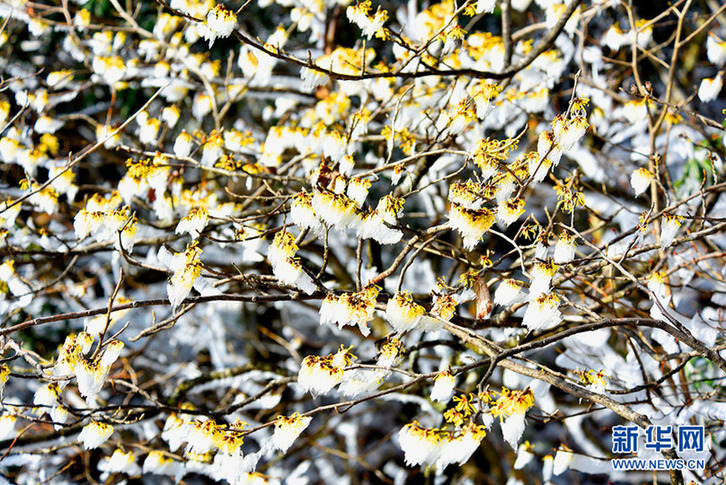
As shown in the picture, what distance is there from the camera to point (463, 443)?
1.67 m

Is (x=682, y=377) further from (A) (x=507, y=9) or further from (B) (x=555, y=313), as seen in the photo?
(A) (x=507, y=9)

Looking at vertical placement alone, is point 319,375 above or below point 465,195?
below

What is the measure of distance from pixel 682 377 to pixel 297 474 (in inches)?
88.4

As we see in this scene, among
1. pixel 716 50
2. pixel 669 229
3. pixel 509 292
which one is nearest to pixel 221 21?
pixel 509 292

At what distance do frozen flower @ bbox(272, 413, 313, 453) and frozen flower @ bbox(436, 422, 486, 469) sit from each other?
43 centimetres

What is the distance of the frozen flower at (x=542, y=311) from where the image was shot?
1.73 meters

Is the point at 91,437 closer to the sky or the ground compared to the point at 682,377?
closer to the sky

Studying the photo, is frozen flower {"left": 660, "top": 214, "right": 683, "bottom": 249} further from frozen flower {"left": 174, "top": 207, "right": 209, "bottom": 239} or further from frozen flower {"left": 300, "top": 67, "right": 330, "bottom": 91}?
frozen flower {"left": 174, "top": 207, "right": 209, "bottom": 239}

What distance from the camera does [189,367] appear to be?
13.3 feet

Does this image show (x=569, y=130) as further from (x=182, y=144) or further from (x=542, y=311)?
(x=182, y=144)

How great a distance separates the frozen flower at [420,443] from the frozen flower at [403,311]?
286 millimetres

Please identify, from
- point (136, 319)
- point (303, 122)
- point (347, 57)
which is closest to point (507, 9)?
point (347, 57)

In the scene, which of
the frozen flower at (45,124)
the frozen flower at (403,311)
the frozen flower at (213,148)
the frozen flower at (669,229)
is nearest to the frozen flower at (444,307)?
the frozen flower at (403,311)

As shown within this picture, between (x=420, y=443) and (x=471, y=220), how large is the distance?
24.9 inches
